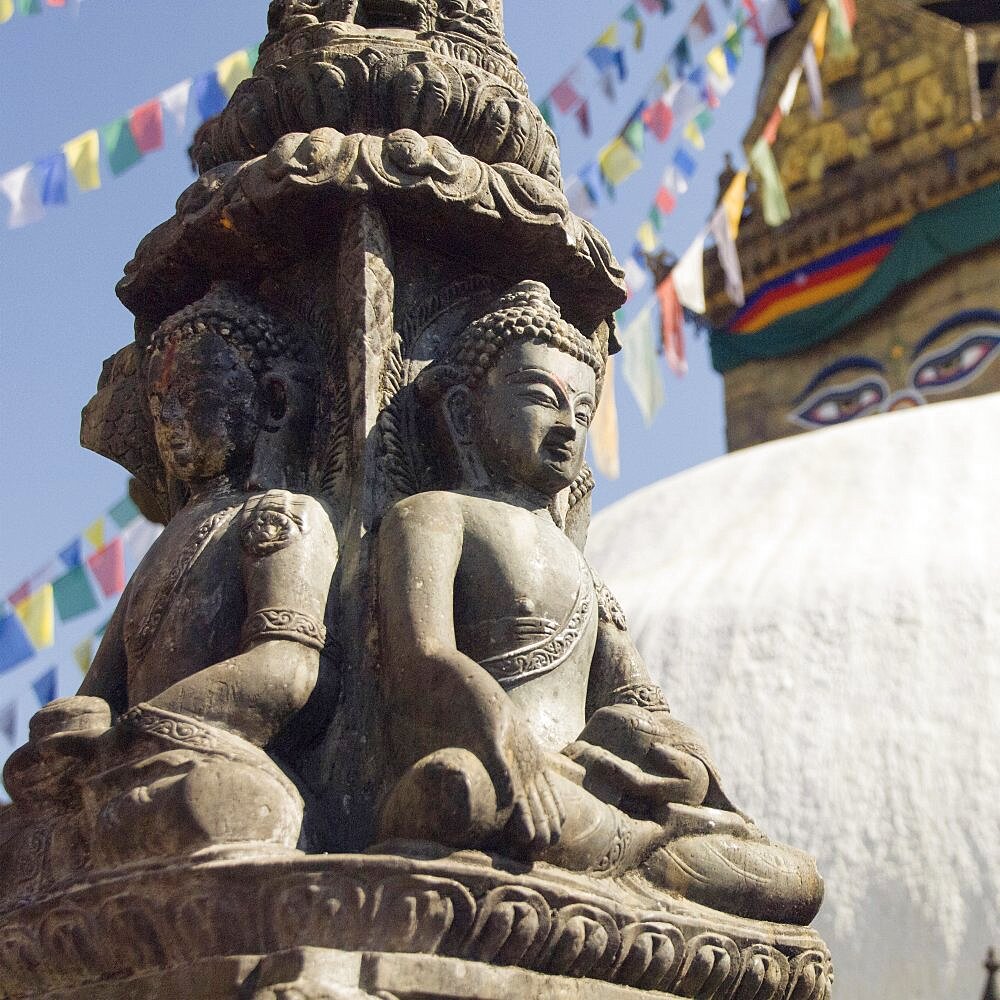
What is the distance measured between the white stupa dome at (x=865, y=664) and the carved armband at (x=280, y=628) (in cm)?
786

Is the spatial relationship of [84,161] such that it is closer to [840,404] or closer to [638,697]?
[638,697]

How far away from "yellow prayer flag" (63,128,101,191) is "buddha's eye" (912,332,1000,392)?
49.3 ft

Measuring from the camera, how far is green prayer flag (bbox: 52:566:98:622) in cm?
869

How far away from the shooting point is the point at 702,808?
3.13 metres

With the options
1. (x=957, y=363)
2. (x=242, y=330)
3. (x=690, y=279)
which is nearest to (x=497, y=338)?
(x=242, y=330)

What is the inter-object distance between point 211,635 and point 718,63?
10.2m

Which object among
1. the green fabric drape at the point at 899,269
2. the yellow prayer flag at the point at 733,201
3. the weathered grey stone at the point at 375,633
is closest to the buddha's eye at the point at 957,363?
the green fabric drape at the point at 899,269

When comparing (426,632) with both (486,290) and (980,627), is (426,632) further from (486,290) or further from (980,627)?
(980,627)

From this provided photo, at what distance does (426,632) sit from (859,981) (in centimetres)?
796

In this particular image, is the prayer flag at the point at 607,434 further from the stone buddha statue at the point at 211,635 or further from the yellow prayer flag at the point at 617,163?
the stone buddha statue at the point at 211,635

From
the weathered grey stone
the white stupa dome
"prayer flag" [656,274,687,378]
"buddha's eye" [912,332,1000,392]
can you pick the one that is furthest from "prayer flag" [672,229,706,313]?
"buddha's eye" [912,332,1000,392]

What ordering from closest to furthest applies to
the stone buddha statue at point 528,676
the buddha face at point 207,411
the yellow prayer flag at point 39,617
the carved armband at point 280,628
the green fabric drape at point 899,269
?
the stone buddha statue at point 528,676
the carved armband at point 280,628
the buddha face at point 207,411
the yellow prayer flag at point 39,617
the green fabric drape at point 899,269

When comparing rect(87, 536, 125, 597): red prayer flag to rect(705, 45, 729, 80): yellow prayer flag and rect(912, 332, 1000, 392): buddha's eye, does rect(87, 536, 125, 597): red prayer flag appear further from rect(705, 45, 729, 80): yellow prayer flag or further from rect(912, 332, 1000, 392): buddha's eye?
rect(912, 332, 1000, 392): buddha's eye

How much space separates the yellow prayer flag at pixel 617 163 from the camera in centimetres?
1135
